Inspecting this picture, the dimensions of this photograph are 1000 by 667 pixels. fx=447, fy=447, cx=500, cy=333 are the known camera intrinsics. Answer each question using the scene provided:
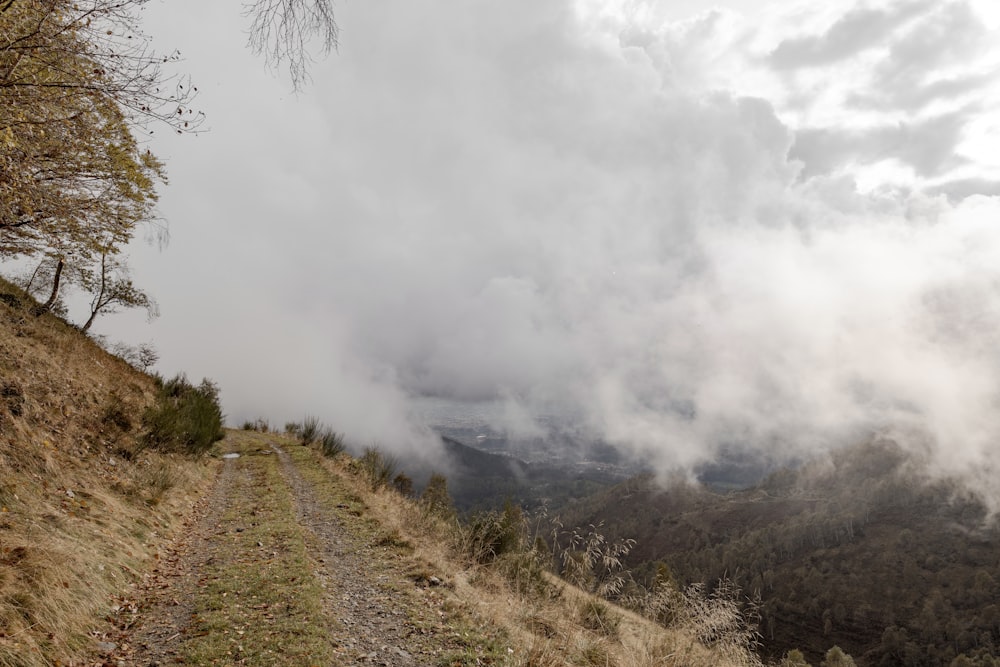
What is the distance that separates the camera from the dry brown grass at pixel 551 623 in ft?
22.4

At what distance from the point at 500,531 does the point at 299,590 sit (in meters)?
6.74

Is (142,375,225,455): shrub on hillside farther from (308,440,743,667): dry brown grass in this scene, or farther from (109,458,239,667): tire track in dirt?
(308,440,743,667): dry brown grass

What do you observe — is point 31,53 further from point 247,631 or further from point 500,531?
point 500,531

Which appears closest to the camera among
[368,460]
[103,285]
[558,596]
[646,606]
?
[646,606]

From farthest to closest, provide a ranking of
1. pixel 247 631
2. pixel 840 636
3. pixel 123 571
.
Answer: pixel 840 636
pixel 123 571
pixel 247 631

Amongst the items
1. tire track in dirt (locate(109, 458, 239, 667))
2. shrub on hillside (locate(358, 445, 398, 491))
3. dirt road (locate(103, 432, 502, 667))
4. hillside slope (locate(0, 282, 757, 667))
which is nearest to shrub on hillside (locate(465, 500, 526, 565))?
hillside slope (locate(0, 282, 757, 667))

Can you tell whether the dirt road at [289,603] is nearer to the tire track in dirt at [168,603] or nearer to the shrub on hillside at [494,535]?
the tire track in dirt at [168,603]

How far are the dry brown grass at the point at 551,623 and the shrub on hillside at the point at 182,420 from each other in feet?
30.8

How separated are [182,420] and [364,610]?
1542 cm

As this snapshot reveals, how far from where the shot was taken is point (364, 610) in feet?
25.5

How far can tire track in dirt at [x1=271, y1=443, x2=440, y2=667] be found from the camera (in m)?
6.45

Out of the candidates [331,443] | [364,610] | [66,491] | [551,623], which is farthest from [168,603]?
[331,443]

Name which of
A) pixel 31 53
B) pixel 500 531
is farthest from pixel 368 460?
pixel 31 53

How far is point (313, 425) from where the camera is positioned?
32656mm
